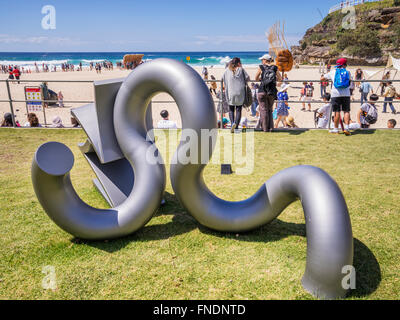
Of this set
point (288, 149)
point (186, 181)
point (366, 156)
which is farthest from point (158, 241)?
point (366, 156)

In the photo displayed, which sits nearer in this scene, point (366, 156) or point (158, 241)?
point (158, 241)

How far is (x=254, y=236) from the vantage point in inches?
141

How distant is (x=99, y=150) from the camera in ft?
12.9

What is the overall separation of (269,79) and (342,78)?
5.51 ft

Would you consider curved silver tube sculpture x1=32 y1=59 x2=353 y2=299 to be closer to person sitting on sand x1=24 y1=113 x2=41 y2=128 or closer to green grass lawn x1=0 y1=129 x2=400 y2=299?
green grass lawn x1=0 y1=129 x2=400 y2=299

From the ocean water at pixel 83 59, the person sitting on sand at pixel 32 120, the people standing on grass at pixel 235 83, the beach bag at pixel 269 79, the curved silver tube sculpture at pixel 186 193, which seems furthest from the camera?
the ocean water at pixel 83 59

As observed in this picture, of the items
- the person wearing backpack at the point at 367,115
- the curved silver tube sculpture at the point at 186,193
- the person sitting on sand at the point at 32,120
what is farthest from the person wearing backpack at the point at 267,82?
the person sitting on sand at the point at 32,120

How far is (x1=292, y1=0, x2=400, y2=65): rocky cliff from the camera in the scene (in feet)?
154

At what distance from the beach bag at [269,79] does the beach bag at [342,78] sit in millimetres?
1421

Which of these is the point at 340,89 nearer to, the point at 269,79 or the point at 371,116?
the point at 269,79

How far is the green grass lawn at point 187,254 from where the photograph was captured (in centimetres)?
278

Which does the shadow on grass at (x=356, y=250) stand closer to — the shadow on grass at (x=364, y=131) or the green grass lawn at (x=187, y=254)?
the green grass lawn at (x=187, y=254)
